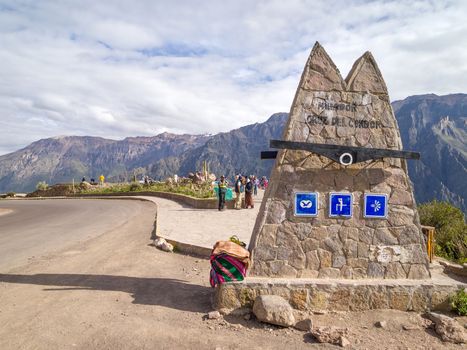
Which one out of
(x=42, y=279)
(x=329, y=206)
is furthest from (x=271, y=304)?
(x=42, y=279)

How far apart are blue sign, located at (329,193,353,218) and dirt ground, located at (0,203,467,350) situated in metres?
1.78

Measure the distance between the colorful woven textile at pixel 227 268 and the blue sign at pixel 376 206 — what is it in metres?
2.51

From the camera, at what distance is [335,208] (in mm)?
6125

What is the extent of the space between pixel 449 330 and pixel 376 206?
7.20ft

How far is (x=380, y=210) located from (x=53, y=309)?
20.1ft

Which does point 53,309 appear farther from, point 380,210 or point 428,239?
point 428,239

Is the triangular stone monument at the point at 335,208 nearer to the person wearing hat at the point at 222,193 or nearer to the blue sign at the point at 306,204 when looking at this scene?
the blue sign at the point at 306,204

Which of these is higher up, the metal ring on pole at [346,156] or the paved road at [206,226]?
the metal ring on pole at [346,156]

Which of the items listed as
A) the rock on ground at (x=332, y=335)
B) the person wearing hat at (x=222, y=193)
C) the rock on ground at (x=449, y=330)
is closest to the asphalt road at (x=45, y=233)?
the person wearing hat at (x=222, y=193)

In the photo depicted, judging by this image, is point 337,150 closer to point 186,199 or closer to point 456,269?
point 456,269

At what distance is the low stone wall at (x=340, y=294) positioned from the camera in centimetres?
577

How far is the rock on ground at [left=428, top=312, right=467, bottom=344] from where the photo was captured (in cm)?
507

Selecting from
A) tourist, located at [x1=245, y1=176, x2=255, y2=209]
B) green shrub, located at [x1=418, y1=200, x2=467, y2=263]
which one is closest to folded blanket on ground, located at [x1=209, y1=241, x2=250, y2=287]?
green shrub, located at [x1=418, y1=200, x2=467, y2=263]

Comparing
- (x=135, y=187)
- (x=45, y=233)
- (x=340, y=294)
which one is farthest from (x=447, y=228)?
(x=135, y=187)
